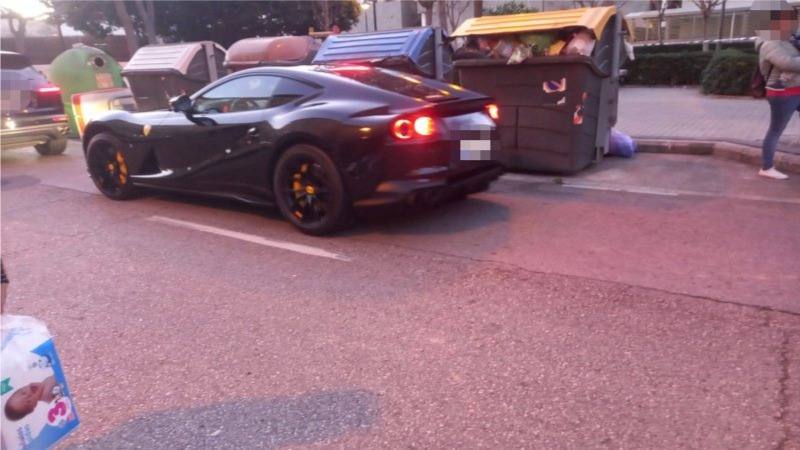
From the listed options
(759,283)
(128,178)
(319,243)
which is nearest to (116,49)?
(128,178)

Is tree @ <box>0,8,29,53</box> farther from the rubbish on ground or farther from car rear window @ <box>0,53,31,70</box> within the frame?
the rubbish on ground

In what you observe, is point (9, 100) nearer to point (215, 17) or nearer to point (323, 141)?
point (323, 141)

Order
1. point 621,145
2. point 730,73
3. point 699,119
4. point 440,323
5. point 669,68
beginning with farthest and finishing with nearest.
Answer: point 669,68 < point 730,73 < point 699,119 < point 621,145 < point 440,323

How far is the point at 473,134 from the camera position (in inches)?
197

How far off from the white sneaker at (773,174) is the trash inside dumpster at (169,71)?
9.27m

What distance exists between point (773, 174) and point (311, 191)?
4.77 m

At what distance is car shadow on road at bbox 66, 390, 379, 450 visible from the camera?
253 cm

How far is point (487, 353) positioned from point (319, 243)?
2.21 meters

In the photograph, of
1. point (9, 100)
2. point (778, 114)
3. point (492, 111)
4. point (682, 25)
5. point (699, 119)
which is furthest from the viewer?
point (682, 25)

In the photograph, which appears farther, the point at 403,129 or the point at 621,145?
the point at 621,145

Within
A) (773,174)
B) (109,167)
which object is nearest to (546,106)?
(773,174)

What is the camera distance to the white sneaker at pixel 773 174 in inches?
248

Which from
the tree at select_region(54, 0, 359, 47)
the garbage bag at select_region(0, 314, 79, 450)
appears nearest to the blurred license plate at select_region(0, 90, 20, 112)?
the garbage bag at select_region(0, 314, 79, 450)

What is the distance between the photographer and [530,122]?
6934 mm
